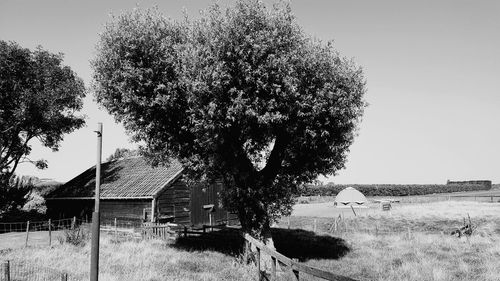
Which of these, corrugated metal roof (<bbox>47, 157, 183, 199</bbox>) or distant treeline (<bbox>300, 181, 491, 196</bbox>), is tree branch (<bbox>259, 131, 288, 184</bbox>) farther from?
distant treeline (<bbox>300, 181, 491, 196</bbox>)

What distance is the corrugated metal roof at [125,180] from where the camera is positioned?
3009cm

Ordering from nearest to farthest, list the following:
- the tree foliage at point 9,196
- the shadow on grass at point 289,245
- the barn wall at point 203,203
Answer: the shadow on grass at point 289,245 < the barn wall at point 203,203 < the tree foliage at point 9,196

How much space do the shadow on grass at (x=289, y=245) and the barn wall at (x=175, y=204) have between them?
380 centimetres

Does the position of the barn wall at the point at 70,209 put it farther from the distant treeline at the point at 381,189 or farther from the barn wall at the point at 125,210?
the distant treeline at the point at 381,189

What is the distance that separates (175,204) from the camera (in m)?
30.1

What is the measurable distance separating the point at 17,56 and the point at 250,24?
25.7 meters

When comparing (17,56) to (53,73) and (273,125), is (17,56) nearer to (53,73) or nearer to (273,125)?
(53,73)

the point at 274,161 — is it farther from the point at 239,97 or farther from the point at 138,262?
the point at 138,262

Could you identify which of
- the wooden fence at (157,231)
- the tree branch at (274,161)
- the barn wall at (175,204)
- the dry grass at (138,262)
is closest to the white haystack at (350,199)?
the barn wall at (175,204)

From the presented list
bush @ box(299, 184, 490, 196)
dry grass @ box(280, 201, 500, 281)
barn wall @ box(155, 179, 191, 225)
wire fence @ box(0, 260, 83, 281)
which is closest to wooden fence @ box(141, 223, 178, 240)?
barn wall @ box(155, 179, 191, 225)

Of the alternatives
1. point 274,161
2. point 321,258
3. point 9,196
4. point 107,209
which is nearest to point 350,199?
point 321,258

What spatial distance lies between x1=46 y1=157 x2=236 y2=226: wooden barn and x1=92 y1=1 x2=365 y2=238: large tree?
24.3 feet

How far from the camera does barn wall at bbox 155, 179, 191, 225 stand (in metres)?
29.0

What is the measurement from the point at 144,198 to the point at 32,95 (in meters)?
13.5
